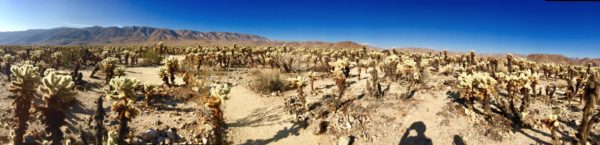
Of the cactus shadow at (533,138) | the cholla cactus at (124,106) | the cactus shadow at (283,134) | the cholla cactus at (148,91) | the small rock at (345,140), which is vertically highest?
the cholla cactus at (124,106)

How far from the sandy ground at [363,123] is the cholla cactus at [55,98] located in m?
3.12

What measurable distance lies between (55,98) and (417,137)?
8.76 meters

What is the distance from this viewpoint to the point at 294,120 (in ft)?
42.6

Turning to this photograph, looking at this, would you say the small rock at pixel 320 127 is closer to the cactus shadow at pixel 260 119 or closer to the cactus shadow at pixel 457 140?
the cactus shadow at pixel 260 119

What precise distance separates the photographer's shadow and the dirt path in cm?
255

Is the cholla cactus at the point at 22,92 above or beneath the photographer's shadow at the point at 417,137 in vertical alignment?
above

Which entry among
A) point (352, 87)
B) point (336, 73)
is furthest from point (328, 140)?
point (352, 87)

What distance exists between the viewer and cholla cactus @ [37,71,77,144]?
7.25 m

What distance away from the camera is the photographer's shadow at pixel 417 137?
10.3 meters

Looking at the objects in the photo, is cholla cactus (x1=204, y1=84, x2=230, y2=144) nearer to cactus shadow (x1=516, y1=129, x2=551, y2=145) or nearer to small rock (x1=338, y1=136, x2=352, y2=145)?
small rock (x1=338, y1=136, x2=352, y2=145)

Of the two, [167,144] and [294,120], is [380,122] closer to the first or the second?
[294,120]

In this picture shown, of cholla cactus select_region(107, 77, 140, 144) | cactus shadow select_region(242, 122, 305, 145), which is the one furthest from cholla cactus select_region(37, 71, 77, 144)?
cactus shadow select_region(242, 122, 305, 145)

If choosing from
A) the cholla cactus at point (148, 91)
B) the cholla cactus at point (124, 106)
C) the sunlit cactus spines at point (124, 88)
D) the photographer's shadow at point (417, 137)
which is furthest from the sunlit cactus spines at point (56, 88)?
the photographer's shadow at point (417, 137)

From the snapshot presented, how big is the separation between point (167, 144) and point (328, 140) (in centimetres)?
456
